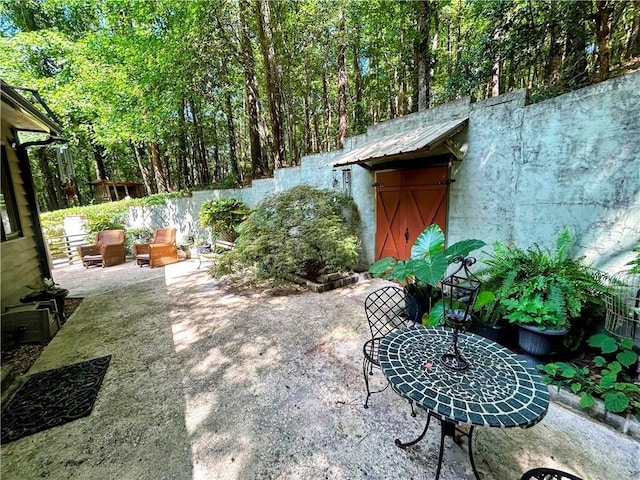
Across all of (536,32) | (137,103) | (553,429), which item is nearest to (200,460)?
(553,429)

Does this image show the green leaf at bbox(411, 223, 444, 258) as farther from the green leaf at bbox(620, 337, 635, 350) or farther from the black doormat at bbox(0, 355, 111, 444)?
the black doormat at bbox(0, 355, 111, 444)

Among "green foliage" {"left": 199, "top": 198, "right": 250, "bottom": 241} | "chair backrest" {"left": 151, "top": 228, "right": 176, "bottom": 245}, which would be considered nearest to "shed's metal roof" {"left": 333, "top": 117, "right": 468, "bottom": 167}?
"green foliage" {"left": 199, "top": 198, "right": 250, "bottom": 241}

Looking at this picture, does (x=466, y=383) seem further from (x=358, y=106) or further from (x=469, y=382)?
(x=358, y=106)

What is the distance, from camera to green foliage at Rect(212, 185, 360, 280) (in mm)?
4652

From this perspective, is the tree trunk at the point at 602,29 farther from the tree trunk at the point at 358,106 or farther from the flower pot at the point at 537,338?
the tree trunk at the point at 358,106

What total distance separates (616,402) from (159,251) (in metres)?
8.49

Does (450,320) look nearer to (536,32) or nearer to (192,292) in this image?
(192,292)

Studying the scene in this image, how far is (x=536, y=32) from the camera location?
169 inches

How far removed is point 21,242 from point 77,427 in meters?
3.47

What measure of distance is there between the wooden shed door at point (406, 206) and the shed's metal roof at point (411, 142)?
55cm

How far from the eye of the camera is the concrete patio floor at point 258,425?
5.21ft

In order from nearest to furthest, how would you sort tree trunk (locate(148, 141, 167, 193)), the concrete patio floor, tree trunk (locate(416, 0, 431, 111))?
the concrete patio floor, tree trunk (locate(416, 0, 431, 111)), tree trunk (locate(148, 141, 167, 193))

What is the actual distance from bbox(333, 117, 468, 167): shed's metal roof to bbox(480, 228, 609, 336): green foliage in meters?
1.59

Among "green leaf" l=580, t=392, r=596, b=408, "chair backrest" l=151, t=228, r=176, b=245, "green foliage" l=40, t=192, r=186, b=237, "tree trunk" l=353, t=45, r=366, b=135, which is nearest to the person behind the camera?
"green leaf" l=580, t=392, r=596, b=408
